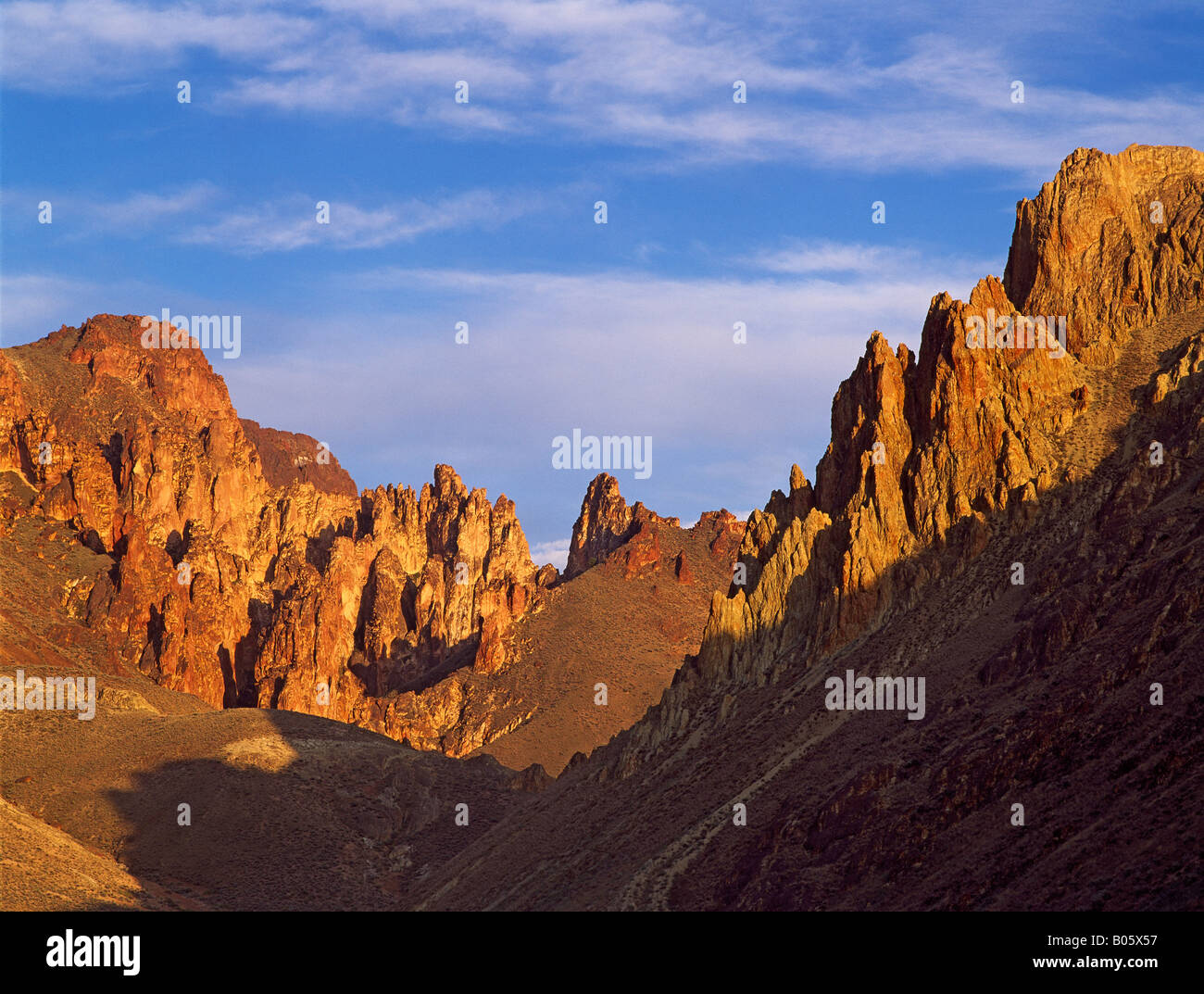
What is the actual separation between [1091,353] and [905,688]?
26061 mm

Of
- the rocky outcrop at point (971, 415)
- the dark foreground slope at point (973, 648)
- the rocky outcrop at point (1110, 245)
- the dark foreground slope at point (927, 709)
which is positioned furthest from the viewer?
the rocky outcrop at point (1110, 245)

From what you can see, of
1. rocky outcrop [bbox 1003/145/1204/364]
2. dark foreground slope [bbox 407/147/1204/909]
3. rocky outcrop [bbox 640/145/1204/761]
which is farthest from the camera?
rocky outcrop [bbox 1003/145/1204/364]

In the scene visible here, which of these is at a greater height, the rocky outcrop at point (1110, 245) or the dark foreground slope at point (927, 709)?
the rocky outcrop at point (1110, 245)

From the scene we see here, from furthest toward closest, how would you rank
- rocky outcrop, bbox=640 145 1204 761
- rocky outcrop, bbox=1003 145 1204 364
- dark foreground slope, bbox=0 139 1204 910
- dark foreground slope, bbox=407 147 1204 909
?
rocky outcrop, bbox=1003 145 1204 364 < rocky outcrop, bbox=640 145 1204 761 < dark foreground slope, bbox=0 139 1204 910 < dark foreground slope, bbox=407 147 1204 909

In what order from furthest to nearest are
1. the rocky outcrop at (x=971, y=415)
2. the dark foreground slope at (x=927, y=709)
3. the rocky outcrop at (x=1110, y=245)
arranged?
the rocky outcrop at (x=1110, y=245) < the rocky outcrop at (x=971, y=415) < the dark foreground slope at (x=927, y=709)

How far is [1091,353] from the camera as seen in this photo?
309 ft

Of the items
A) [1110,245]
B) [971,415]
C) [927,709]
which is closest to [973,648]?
[927,709]

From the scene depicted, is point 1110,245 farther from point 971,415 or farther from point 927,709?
point 927,709

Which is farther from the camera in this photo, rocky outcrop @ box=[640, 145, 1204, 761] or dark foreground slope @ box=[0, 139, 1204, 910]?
rocky outcrop @ box=[640, 145, 1204, 761]

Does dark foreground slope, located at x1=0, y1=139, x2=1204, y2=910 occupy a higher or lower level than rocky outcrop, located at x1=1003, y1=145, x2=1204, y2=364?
lower

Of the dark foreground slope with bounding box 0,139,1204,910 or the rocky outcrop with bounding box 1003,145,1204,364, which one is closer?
the dark foreground slope with bounding box 0,139,1204,910
